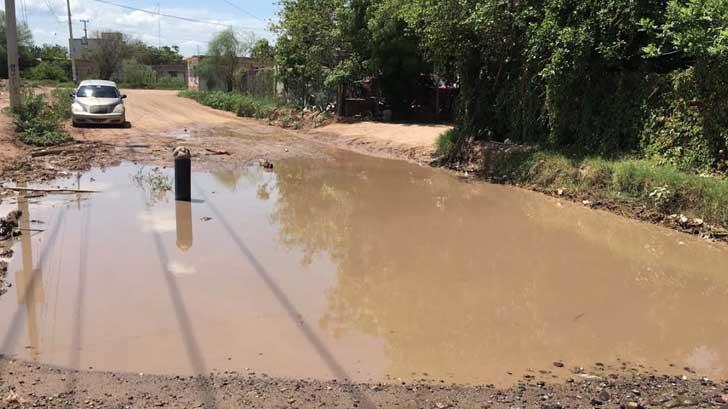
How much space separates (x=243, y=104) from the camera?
1275 inches

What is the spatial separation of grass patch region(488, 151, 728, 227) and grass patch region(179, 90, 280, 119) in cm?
1857

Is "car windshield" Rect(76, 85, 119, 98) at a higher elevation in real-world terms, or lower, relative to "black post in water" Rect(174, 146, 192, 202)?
higher

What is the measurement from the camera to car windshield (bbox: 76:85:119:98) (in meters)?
22.1

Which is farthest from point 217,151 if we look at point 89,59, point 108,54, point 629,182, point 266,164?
point 89,59

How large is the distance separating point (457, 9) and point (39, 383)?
12.7 metres

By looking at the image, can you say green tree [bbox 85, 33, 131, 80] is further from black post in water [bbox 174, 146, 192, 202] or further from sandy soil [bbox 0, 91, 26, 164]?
black post in water [bbox 174, 146, 192, 202]

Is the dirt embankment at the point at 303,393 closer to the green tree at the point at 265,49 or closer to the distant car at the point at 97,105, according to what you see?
the distant car at the point at 97,105

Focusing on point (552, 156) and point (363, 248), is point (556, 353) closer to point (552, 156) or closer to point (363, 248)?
point (363, 248)

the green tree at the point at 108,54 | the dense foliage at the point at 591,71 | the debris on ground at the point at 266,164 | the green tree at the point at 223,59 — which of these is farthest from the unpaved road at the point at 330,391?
the green tree at the point at 108,54

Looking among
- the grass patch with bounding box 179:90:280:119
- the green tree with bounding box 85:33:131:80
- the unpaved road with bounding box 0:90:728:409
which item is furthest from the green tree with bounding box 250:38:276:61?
the green tree with bounding box 85:33:131:80

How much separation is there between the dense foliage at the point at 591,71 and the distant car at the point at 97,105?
11.5 m

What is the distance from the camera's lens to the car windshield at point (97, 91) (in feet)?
72.6

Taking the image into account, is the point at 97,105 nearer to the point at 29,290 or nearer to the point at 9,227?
the point at 9,227

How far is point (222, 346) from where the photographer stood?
532cm
